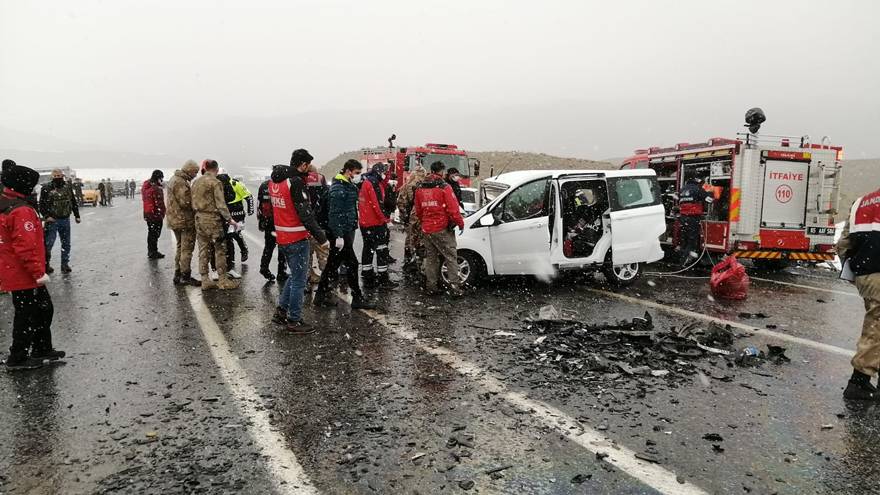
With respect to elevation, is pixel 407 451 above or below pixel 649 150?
below

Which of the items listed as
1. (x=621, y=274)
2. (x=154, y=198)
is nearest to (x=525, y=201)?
(x=621, y=274)

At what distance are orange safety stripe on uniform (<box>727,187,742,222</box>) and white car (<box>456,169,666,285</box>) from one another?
2505 millimetres

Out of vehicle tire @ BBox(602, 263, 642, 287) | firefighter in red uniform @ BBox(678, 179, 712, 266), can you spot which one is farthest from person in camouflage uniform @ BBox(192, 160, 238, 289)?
firefighter in red uniform @ BBox(678, 179, 712, 266)

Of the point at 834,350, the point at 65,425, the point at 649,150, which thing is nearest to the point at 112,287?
the point at 65,425

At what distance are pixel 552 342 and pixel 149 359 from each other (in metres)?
3.92

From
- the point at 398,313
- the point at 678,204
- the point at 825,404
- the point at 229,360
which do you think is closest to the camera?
the point at 825,404

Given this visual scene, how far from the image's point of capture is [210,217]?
7805mm

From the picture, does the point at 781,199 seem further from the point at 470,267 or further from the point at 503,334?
the point at 503,334

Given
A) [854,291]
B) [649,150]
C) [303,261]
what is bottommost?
[854,291]

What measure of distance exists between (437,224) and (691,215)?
586 cm

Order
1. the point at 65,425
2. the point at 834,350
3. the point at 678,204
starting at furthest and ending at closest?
the point at 678,204
the point at 834,350
the point at 65,425

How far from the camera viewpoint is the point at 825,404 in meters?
4.02

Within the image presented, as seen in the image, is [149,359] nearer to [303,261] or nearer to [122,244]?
[303,261]

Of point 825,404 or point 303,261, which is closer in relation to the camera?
point 825,404
